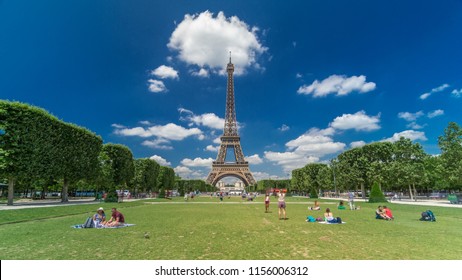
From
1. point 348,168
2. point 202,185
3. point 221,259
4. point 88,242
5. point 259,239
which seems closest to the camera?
point 221,259

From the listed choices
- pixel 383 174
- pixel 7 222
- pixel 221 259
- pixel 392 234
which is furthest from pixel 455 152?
pixel 7 222

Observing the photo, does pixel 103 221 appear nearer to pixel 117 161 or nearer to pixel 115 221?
pixel 115 221

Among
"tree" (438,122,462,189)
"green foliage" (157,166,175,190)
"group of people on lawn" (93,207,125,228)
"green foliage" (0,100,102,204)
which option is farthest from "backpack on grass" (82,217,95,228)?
"green foliage" (157,166,175,190)

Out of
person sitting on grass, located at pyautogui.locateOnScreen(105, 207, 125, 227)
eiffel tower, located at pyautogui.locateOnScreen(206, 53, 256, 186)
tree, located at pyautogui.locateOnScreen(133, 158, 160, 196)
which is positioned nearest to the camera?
person sitting on grass, located at pyautogui.locateOnScreen(105, 207, 125, 227)

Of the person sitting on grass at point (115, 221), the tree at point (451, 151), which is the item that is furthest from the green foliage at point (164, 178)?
the person sitting on grass at point (115, 221)

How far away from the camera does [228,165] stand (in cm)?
10456

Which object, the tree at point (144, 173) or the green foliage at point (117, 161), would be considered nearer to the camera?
the green foliage at point (117, 161)

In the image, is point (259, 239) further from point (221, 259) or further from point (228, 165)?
point (228, 165)

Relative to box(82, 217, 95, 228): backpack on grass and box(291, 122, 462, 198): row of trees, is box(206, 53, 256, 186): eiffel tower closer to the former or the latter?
box(291, 122, 462, 198): row of trees

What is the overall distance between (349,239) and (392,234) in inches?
100

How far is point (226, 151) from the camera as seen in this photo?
361ft

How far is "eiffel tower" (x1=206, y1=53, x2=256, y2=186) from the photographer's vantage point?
334 ft

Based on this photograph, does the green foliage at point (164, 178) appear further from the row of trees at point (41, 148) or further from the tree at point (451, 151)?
the tree at point (451, 151)

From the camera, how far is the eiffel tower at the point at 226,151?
4013 inches
